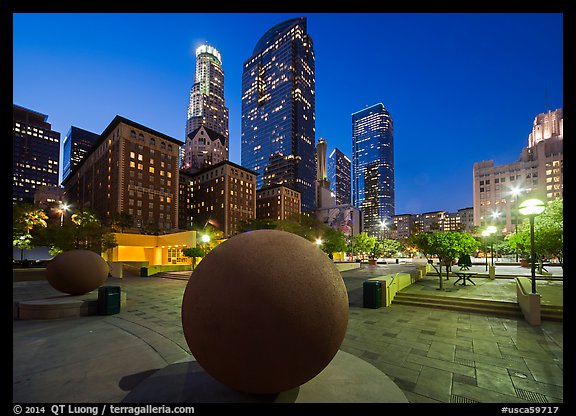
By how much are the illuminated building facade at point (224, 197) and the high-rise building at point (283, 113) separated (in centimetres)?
5539

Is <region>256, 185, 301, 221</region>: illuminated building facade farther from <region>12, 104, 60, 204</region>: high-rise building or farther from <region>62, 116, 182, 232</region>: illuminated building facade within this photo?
<region>12, 104, 60, 204</region>: high-rise building

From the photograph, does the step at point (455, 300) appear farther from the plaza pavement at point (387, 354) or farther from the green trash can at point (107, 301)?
the green trash can at point (107, 301)

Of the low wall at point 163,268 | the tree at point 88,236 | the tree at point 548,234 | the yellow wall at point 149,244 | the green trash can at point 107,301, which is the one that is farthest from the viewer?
the yellow wall at point 149,244

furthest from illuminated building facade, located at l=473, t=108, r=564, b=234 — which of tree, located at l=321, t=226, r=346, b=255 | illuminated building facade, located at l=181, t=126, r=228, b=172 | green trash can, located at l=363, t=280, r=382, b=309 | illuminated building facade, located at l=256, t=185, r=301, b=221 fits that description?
illuminated building facade, located at l=181, t=126, r=228, b=172

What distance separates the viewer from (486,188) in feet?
376

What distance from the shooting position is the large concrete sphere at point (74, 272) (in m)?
10.9

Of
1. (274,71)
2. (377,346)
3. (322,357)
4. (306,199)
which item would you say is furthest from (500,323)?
(274,71)

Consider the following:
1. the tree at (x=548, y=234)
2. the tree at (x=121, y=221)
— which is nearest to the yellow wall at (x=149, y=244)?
the tree at (x=121, y=221)

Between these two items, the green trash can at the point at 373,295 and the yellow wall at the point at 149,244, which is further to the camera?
the yellow wall at the point at 149,244

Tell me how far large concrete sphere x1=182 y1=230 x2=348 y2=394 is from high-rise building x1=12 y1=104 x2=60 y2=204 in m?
178

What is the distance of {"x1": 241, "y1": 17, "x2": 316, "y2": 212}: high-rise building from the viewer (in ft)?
525
